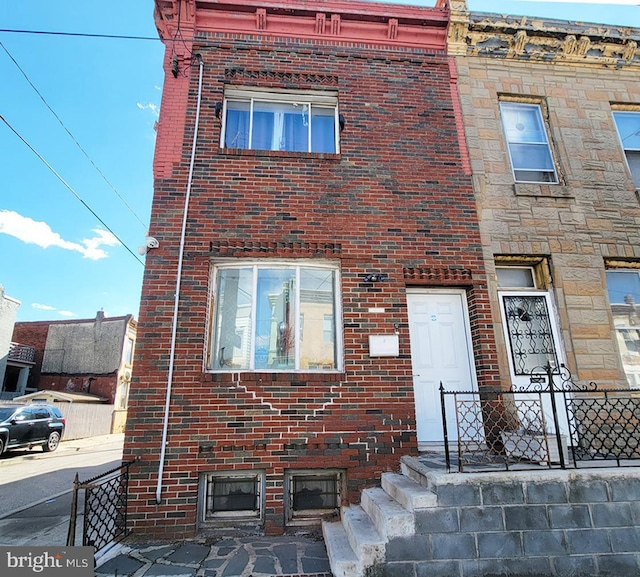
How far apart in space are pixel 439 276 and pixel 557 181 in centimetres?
292

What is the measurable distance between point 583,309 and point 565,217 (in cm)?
151

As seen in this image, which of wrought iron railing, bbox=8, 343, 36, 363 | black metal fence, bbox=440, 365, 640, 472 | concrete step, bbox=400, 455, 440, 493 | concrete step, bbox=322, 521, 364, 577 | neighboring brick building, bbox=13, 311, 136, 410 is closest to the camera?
concrete step, bbox=322, 521, 364, 577

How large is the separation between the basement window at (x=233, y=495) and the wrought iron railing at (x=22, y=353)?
26.7 metres

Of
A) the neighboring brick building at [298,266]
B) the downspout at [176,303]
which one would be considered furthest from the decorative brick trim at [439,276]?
the downspout at [176,303]

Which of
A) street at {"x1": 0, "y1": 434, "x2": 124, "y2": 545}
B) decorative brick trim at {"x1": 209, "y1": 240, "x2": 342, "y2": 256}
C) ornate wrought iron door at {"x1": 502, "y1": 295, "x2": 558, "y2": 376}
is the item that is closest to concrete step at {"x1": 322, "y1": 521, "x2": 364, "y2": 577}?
street at {"x1": 0, "y1": 434, "x2": 124, "y2": 545}

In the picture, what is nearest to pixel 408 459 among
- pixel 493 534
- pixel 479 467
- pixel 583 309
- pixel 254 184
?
pixel 479 467

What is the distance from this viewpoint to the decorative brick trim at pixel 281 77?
6285 millimetres

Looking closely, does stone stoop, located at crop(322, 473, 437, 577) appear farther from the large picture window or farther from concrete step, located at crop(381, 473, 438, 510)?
the large picture window

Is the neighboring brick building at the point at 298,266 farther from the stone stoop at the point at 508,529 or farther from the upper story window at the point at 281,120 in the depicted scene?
the stone stoop at the point at 508,529

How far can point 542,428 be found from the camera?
146 inches

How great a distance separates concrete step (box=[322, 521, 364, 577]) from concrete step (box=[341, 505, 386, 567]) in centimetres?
5

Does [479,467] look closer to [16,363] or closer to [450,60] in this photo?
[450,60]

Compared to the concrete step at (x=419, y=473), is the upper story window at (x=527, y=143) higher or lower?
higher

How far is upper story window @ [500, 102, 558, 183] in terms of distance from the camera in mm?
6426
